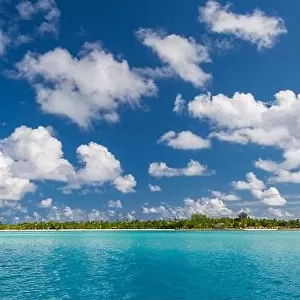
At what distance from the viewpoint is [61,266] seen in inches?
2191

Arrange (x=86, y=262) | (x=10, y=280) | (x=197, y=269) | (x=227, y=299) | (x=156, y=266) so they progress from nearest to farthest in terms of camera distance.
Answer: (x=227, y=299) → (x=10, y=280) → (x=197, y=269) → (x=156, y=266) → (x=86, y=262)

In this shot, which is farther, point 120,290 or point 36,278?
point 36,278

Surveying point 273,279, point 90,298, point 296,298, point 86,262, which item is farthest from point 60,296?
point 86,262

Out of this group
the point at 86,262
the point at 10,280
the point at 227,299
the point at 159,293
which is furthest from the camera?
the point at 86,262

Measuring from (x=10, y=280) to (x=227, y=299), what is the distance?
2323cm

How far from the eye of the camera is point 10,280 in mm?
42906

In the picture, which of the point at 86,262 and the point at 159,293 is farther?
the point at 86,262

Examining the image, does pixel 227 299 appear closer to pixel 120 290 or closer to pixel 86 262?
pixel 120 290

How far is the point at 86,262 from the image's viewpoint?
6075cm

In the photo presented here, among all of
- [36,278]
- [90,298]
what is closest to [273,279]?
[90,298]

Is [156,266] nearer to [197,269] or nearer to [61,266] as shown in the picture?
[197,269]

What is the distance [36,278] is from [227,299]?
22.0 metres

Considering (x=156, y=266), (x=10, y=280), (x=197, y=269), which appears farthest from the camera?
(x=156, y=266)

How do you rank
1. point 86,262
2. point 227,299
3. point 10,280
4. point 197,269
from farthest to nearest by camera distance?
1. point 86,262
2. point 197,269
3. point 10,280
4. point 227,299
